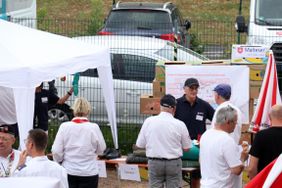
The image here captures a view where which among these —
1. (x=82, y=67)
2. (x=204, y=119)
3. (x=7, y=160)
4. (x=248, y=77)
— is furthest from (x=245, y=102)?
(x=7, y=160)

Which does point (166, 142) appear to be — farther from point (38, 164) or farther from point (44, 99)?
point (44, 99)

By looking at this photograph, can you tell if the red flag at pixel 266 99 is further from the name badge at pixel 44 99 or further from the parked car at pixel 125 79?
the name badge at pixel 44 99

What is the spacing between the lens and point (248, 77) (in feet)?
43.2

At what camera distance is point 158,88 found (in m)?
13.3

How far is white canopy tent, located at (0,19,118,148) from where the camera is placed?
1057 cm

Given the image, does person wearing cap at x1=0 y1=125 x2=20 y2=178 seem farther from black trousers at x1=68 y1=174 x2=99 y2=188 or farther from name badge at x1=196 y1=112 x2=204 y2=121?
name badge at x1=196 y1=112 x2=204 y2=121

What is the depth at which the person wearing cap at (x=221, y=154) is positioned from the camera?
8.91 metres

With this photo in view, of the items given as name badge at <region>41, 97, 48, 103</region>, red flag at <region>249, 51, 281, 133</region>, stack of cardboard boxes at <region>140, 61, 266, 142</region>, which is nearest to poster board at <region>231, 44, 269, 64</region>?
stack of cardboard boxes at <region>140, 61, 266, 142</region>

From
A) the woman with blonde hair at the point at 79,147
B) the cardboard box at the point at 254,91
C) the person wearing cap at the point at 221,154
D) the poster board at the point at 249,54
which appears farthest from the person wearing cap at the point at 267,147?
the poster board at the point at 249,54

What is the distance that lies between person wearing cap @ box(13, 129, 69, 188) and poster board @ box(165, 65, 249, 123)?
208 inches

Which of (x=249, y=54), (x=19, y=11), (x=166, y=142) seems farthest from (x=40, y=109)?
(x=19, y=11)

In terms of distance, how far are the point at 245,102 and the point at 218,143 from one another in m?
4.29

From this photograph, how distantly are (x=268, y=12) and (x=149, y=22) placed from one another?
308 centimetres

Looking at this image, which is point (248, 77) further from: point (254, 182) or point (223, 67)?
point (254, 182)
